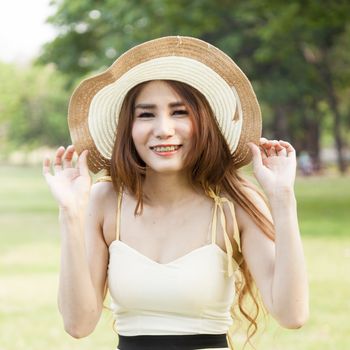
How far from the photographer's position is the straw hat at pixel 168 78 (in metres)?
3.09

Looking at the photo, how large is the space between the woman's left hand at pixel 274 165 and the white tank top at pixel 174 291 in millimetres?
145

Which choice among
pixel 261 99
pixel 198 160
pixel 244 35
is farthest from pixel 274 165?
pixel 261 99

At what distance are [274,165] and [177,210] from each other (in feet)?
1.05

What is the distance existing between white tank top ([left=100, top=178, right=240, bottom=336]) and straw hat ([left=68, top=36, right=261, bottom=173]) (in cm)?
32

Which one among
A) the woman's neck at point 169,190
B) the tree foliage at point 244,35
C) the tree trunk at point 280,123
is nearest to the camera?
the woman's neck at point 169,190

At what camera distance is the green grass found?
789cm

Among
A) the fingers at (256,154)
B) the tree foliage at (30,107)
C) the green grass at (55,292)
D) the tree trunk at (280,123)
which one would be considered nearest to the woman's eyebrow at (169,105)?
the fingers at (256,154)

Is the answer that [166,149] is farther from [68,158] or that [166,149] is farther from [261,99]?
[261,99]

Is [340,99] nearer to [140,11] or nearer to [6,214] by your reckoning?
[140,11]

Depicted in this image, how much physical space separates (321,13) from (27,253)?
40.2 ft

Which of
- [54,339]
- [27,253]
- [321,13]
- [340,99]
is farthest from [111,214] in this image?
[340,99]

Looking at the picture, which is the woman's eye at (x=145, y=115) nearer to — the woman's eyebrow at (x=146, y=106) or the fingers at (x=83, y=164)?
the woman's eyebrow at (x=146, y=106)

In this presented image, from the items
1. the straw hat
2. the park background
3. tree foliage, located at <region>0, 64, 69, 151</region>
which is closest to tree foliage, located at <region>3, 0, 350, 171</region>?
the park background

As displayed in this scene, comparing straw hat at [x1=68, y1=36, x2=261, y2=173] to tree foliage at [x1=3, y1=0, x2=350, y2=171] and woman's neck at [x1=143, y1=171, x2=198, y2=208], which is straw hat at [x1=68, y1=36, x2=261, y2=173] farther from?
tree foliage at [x1=3, y1=0, x2=350, y2=171]
